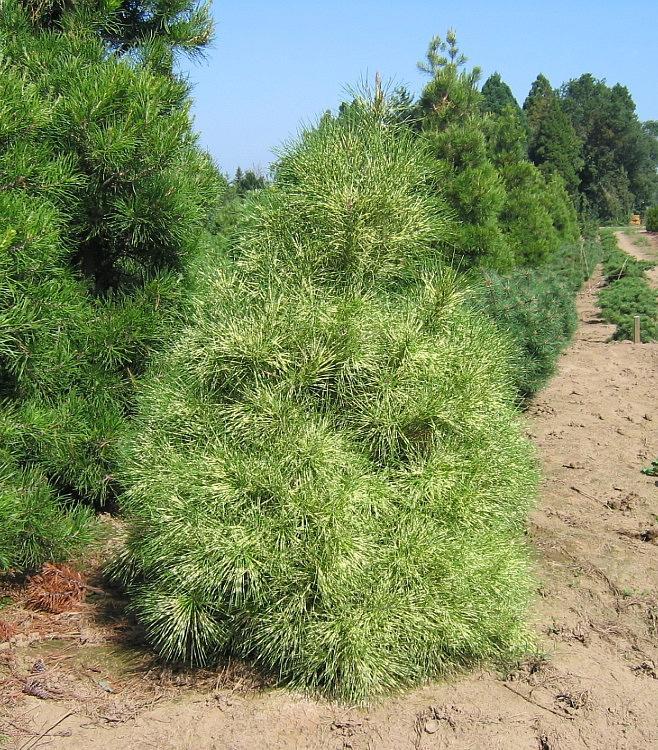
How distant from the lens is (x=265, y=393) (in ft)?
10.8

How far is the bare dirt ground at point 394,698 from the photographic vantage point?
303 centimetres

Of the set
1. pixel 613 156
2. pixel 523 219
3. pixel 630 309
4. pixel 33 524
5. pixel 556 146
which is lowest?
pixel 630 309

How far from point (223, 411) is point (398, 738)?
4.81 ft

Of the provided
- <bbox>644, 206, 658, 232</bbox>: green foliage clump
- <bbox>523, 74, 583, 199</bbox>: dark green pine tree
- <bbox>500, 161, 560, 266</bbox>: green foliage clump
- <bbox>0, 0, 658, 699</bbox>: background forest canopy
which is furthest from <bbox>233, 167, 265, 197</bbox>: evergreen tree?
<bbox>644, 206, 658, 232</bbox>: green foliage clump

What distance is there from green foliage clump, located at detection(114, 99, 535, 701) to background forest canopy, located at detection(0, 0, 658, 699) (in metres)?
0.01

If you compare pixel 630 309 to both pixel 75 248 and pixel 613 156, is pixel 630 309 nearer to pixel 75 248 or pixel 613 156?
pixel 75 248

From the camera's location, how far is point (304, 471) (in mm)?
3215

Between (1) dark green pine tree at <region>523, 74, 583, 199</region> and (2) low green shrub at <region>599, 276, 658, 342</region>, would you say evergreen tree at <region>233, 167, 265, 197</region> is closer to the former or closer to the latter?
(2) low green shrub at <region>599, 276, 658, 342</region>

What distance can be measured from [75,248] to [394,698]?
A: 3.04m

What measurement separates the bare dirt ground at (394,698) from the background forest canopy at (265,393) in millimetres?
147

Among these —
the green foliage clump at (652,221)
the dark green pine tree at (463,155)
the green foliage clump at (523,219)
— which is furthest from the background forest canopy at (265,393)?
the green foliage clump at (652,221)

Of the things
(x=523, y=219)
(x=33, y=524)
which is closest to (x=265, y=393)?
(x=33, y=524)

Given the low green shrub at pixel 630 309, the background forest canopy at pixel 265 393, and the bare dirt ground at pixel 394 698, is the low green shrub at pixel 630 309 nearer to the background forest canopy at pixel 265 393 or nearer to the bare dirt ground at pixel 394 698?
the bare dirt ground at pixel 394 698

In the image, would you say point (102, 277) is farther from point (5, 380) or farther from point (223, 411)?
point (223, 411)
